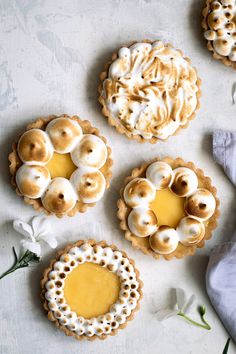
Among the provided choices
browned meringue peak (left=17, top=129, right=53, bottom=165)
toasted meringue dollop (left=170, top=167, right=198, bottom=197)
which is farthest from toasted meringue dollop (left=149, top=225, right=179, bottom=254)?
browned meringue peak (left=17, top=129, right=53, bottom=165)

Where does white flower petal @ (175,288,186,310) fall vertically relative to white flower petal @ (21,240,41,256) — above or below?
below

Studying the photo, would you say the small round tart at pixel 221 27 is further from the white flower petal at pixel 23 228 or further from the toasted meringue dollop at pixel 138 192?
the white flower petal at pixel 23 228

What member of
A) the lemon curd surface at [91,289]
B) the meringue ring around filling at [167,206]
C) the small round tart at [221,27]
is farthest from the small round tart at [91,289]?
the small round tart at [221,27]

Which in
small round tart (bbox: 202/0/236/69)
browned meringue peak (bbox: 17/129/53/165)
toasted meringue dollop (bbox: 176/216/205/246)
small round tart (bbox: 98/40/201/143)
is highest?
small round tart (bbox: 202/0/236/69)

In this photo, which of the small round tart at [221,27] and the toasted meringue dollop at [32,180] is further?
the small round tart at [221,27]

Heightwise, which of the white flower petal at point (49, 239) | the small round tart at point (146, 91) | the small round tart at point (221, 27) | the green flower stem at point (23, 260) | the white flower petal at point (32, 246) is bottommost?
Result: the green flower stem at point (23, 260)

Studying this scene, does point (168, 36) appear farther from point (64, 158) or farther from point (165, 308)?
point (165, 308)

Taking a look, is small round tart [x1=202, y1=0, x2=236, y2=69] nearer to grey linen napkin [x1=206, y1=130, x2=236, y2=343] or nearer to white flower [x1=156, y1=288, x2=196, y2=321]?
grey linen napkin [x1=206, y1=130, x2=236, y2=343]

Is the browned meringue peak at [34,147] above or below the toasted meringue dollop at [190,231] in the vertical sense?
above
